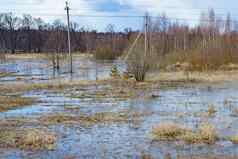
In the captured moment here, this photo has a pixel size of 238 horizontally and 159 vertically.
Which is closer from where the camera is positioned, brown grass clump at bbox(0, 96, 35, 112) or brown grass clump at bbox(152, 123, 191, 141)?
brown grass clump at bbox(152, 123, 191, 141)

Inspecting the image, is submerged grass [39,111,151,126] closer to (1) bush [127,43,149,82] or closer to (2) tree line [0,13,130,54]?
(1) bush [127,43,149,82]

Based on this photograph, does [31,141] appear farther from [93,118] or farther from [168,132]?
[93,118]

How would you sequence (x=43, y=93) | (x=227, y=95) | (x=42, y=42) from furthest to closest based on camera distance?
1. (x=42, y=42)
2. (x=43, y=93)
3. (x=227, y=95)

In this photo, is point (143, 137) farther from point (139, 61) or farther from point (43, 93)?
point (139, 61)

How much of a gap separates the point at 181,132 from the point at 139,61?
17.5 metres

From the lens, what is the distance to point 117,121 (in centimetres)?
1479

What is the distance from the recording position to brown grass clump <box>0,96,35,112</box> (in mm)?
18684

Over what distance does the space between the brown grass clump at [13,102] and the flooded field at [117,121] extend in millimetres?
317

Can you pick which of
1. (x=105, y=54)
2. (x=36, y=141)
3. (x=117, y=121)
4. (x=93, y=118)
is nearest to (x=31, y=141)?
(x=36, y=141)

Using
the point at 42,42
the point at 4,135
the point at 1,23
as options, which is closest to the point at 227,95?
the point at 4,135

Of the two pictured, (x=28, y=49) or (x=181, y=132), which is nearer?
(x=181, y=132)

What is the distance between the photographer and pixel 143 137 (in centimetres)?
1198

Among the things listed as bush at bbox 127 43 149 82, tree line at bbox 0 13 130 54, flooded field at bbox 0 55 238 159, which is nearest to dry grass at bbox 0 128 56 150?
flooded field at bbox 0 55 238 159

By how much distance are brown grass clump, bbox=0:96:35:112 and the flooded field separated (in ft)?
1.04
